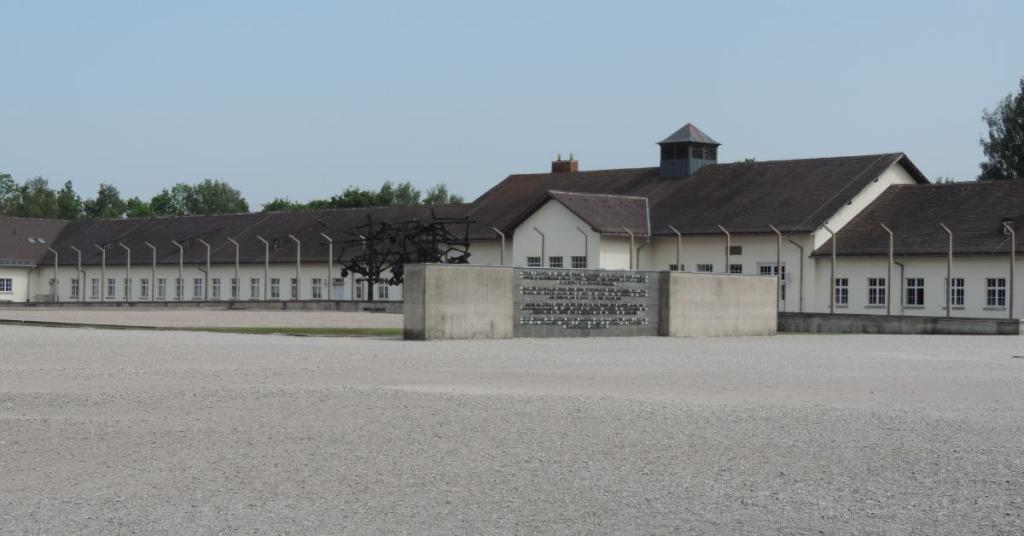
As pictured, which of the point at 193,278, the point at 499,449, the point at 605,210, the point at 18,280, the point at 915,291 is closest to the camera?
the point at 499,449

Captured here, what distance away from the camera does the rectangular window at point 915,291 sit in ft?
159

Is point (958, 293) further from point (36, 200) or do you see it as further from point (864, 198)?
point (36, 200)

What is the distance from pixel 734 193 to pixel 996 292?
42.1 ft

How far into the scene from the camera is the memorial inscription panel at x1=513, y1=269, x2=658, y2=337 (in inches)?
1180

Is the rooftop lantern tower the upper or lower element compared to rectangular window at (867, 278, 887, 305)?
upper

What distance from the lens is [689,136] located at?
61.0 meters

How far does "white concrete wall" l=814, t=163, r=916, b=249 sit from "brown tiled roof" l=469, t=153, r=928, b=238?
0.26 metres

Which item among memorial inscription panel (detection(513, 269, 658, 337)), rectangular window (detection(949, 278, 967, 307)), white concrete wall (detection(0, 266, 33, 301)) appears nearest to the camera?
memorial inscription panel (detection(513, 269, 658, 337))

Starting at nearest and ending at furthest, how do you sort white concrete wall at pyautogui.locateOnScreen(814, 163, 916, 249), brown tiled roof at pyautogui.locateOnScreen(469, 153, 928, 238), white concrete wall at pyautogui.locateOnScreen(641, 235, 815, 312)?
white concrete wall at pyautogui.locateOnScreen(641, 235, 815, 312) < white concrete wall at pyautogui.locateOnScreen(814, 163, 916, 249) < brown tiled roof at pyautogui.locateOnScreen(469, 153, 928, 238)

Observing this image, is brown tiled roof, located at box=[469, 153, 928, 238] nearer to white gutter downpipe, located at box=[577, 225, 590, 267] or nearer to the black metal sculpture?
white gutter downpipe, located at box=[577, 225, 590, 267]

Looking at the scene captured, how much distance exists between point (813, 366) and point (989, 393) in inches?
196

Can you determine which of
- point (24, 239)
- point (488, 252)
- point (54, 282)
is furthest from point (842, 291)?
point (24, 239)

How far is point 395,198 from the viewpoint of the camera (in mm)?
120125

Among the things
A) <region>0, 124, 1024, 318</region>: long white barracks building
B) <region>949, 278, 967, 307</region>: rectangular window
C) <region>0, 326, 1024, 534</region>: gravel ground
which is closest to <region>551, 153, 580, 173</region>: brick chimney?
<region>0, 124, 1024, 318</region>: long white barracks building
